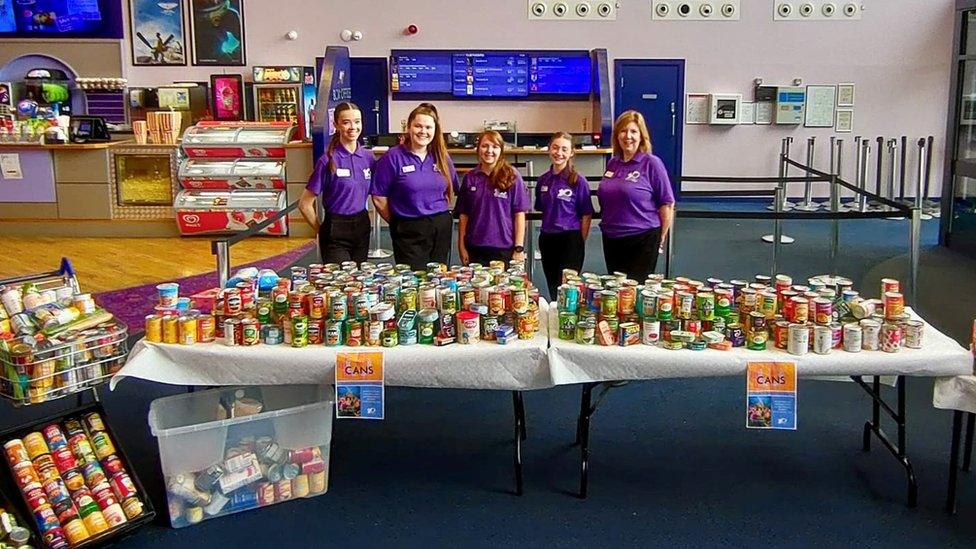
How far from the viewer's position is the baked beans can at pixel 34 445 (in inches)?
125

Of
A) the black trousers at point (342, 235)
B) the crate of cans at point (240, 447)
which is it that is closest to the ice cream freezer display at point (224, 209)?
the black trousers at point (342, 235)

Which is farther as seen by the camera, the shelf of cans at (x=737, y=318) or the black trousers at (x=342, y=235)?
the black trousers at (x=342, y=235)

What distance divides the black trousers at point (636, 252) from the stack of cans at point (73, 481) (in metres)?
2.71

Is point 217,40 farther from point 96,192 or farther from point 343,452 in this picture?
point 343,452

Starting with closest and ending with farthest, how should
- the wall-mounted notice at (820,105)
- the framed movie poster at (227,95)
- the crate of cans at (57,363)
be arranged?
the crate of cans at (57,363) < the framed movie poster at (227,95) < the wall-mounted notice at (820,105)

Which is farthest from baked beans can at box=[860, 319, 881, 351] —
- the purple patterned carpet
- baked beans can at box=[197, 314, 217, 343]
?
the purple patterned carpet

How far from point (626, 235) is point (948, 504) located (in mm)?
2050

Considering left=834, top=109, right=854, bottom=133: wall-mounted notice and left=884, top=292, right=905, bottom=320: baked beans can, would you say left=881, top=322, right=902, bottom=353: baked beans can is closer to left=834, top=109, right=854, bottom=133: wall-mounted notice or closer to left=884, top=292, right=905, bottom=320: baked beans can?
left=884, top=292, right=905, bottom=320: baked beans can

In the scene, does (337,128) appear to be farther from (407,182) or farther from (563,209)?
(563,209)

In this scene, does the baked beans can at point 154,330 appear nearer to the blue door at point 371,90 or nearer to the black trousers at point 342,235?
the black trousers at point 342,235

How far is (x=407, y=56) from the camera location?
1236 centimetres

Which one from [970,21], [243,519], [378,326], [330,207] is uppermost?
[970,21]

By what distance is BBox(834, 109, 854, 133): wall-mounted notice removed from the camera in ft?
41.6

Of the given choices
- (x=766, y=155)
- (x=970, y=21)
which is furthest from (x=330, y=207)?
(x=766, y=155)
